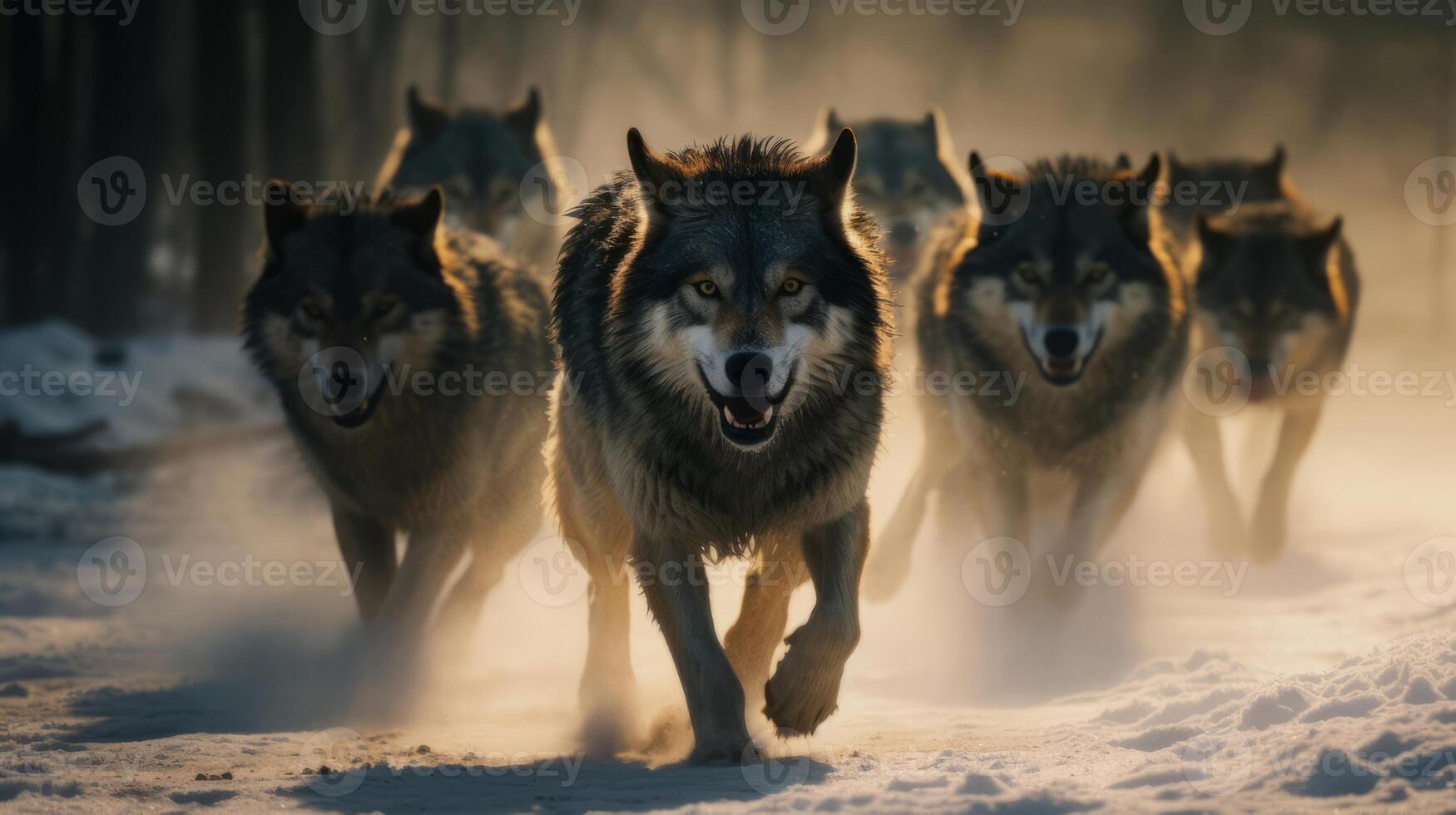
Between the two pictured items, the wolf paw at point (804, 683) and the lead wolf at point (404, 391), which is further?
the lead wolf at point (404, 391)

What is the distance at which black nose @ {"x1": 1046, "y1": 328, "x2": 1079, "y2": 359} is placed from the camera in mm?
7008

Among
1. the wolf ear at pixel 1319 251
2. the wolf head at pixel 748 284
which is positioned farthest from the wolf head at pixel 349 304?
the wolf ear at pixel 1319 251

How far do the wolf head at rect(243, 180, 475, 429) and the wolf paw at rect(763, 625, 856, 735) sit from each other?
91.6 inches

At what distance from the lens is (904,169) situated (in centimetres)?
1094

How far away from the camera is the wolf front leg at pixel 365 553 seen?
6.82 metres

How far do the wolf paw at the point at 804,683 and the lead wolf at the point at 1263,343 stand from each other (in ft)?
15.5

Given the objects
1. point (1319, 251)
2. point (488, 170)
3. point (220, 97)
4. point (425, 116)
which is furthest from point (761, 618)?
point (220, 97)

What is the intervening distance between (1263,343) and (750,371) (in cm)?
533

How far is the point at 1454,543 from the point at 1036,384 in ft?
9.04

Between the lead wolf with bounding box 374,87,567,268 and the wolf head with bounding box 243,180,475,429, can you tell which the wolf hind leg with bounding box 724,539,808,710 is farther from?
the lead wolf with bounding box 374,87,567,268

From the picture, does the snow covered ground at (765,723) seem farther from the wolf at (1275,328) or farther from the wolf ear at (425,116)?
the wolf ear at (425,116)

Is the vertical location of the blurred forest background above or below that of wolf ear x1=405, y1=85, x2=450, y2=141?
above

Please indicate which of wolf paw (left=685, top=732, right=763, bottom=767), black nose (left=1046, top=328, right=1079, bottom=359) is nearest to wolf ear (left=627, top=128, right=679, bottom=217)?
wolf paw (left=685, top=732, right=763, bottom=767)

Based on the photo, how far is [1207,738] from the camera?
14.6 ft
